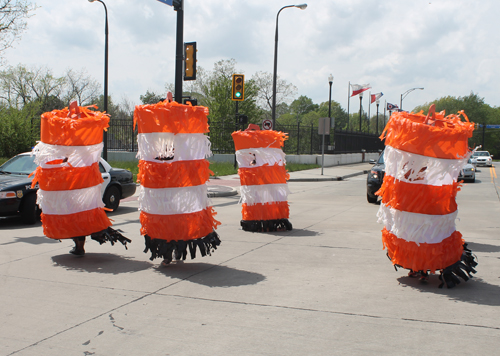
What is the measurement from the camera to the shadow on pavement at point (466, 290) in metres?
4.69

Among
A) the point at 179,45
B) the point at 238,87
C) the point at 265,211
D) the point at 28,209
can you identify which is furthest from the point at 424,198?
the point at 238,87

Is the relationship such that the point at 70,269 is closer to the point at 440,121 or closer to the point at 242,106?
the point at 440,121

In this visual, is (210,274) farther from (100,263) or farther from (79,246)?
(79,246)

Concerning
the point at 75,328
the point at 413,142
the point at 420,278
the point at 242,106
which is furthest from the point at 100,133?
the point at 242,106

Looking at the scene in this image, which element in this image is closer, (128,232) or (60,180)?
(60,180)

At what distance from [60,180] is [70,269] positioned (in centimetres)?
116

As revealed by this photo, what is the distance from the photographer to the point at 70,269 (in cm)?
586

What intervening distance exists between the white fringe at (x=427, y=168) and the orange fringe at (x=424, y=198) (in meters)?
0.05

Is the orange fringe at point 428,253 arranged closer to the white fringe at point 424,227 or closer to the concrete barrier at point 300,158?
the white fringe at point 424,227

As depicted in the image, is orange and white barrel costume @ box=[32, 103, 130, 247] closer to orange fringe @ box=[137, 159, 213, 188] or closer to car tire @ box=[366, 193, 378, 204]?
orange fringe @ box=[137, 159, 213, 188]

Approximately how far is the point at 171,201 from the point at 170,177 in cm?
28

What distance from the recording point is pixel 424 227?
16.4ft

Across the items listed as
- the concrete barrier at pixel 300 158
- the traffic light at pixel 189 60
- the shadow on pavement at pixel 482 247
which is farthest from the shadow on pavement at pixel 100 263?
the concrete barrier at pixel 300 158

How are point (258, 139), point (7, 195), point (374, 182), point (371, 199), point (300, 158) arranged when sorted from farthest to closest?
point (300, 158) < point (371, 199) < point (374, 182) < point (7, 195) < point (258, 139)
